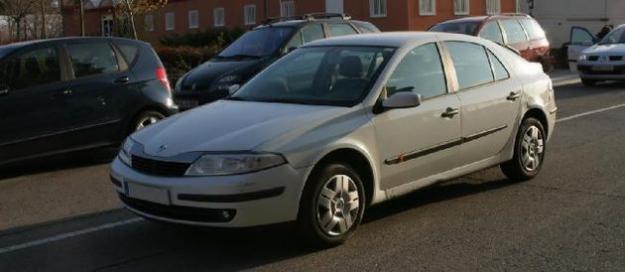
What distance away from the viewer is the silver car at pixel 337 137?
16.5 ft

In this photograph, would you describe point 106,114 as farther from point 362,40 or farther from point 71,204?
point 362,40

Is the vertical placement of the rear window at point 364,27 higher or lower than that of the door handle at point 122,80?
higher

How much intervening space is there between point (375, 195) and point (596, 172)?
10.2 ft

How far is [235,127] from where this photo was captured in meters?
5.36

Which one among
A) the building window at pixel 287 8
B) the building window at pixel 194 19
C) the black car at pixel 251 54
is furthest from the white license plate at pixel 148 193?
the building window at pixel 194 19

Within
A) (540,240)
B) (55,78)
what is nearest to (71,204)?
(55,78)

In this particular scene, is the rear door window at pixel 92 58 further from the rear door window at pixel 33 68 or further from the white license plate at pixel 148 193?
the white license plate at pixel 148 193

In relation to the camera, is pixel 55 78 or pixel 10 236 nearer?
pixel 10 236

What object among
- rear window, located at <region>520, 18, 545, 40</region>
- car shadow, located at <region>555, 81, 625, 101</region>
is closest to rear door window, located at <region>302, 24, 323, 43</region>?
car shadow, located at <region>555, 81, 625, 101</region>

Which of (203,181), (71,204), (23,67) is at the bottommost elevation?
(71,204)

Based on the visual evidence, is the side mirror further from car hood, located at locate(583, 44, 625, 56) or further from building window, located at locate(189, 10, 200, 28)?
building window, located at locate(189, 10, 200, 28)

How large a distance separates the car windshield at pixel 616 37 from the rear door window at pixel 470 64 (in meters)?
13.2

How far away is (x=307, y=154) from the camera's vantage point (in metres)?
5.16

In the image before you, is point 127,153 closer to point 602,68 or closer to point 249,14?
point 602,68
